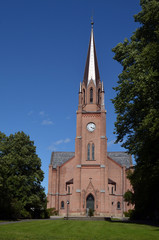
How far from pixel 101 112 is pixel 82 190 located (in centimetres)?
1610

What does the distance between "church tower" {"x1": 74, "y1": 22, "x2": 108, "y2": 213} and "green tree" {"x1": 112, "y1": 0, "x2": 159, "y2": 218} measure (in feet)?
91.2

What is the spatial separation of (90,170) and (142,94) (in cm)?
3617

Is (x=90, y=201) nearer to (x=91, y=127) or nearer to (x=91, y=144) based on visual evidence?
(x=91, y=144)

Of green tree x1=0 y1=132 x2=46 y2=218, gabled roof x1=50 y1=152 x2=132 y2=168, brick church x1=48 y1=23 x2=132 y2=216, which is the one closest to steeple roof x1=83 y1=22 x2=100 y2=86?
brick church x1=48 y1=23 x2=132 y2=216

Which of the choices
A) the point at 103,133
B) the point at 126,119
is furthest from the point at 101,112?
the point at 126,119

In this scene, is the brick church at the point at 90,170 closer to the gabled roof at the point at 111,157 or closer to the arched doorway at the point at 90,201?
the arched doorway at the point at 90,201

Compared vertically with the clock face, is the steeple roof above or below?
above

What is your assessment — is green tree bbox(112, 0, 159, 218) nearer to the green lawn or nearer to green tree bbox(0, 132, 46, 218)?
the green lawn

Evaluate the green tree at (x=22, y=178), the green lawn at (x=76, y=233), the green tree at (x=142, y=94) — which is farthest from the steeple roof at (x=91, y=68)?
the green lawn at (x=76, y=233)

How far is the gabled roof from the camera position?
6619 cm

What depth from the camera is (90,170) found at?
5431cm

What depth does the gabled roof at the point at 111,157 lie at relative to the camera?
2606 inches

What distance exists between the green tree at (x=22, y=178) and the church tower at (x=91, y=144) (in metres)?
14.0

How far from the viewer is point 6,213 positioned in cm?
3238
